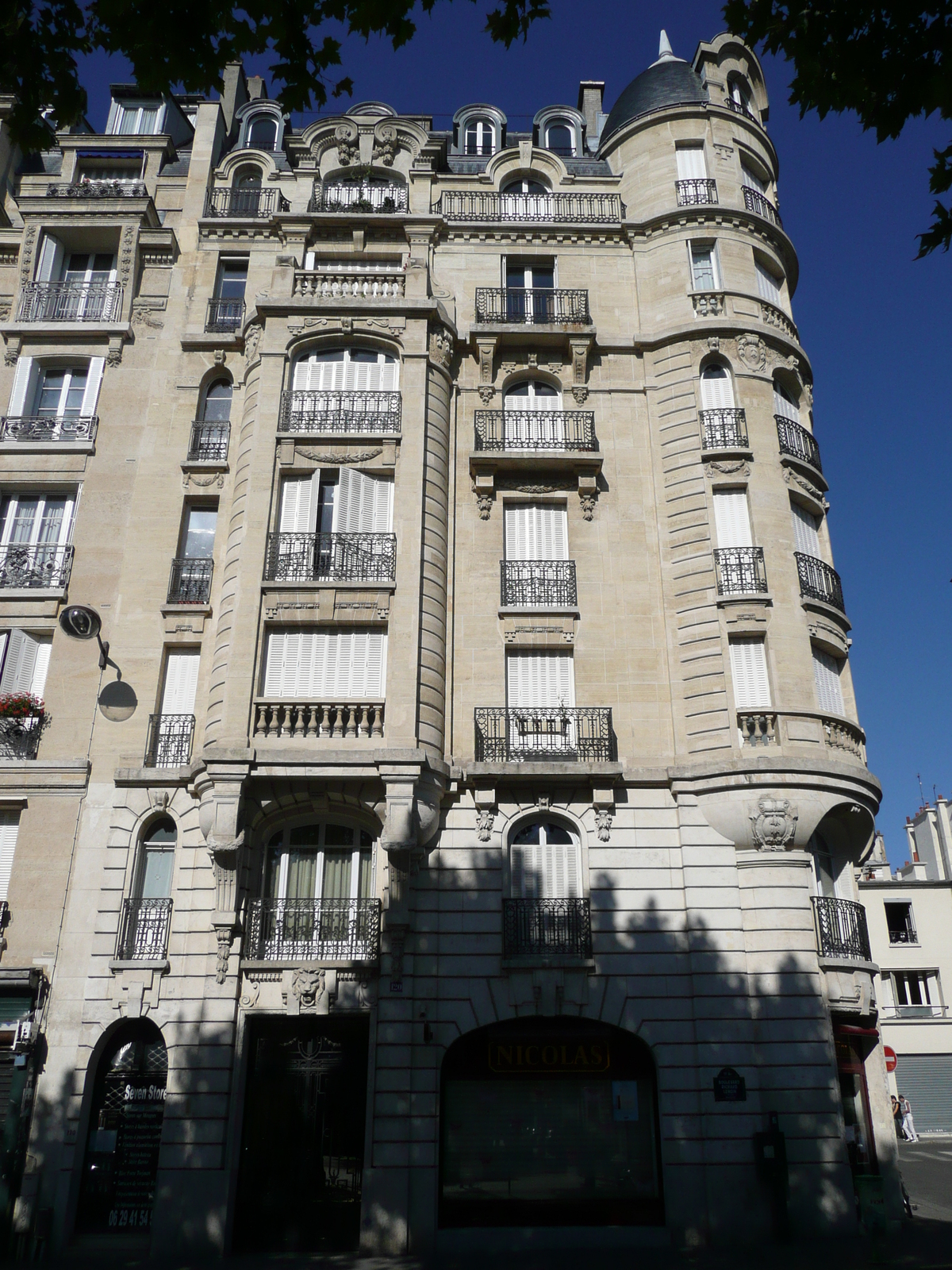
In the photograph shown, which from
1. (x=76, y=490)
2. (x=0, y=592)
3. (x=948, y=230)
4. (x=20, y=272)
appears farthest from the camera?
(x=20, y=272)

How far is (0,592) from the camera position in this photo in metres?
21.0

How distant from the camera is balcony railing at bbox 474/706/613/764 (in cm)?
1948

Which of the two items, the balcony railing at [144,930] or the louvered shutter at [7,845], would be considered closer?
the balcony railing at [144,930]

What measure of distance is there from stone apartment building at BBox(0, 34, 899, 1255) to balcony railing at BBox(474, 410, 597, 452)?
0.35 feet

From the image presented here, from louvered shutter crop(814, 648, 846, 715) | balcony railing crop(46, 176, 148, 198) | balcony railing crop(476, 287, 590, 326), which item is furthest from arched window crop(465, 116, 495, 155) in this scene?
louvered shutter crop(814, 648, 846, 715)

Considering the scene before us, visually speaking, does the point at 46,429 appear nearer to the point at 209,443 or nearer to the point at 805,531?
the point at 209,443

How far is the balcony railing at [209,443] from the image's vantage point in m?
22.6

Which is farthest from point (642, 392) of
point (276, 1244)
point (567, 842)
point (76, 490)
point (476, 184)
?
point (276, 1244)

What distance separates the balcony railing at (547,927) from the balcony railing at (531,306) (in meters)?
13.9

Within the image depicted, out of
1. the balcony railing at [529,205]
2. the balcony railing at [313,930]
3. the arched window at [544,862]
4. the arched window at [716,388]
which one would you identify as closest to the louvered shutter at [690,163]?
the balcony railing at [529,205]

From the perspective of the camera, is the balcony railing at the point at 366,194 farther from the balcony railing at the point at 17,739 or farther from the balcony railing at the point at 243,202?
the balcony railing at the point at 17,739

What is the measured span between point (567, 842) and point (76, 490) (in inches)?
541

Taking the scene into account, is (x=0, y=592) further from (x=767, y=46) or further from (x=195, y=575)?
(x=767, y=46)

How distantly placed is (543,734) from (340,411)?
342 inches
